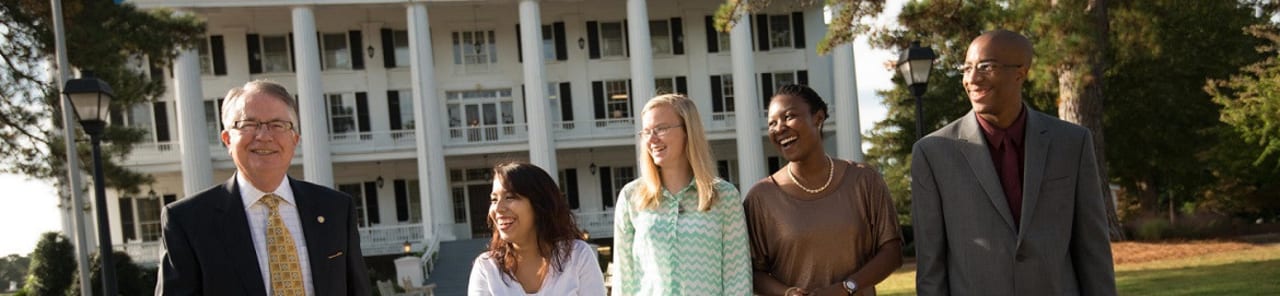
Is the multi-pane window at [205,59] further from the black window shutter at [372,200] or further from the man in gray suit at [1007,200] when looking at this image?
the man in gray suit at [1007,200]

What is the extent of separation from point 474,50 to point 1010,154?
97.6 ft

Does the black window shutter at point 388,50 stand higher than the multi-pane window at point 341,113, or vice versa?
the black window shutter at point 388,50

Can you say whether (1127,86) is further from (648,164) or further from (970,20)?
(648,164)

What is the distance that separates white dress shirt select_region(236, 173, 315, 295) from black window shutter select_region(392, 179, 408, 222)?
98.0 ft

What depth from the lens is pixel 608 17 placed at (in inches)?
1292

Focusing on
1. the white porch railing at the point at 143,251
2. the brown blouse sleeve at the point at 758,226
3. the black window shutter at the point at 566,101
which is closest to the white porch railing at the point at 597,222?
the black window shutter at the point at 566,101

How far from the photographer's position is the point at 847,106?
3088 cm

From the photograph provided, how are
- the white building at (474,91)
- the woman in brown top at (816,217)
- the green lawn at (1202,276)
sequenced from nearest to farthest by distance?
the woman in brown top at (816,217)
the green lawn at (1202,276)
the white building at (474,91)

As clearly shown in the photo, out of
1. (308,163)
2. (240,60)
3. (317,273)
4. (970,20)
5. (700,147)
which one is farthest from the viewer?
(240,60)

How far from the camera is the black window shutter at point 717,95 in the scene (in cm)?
3278

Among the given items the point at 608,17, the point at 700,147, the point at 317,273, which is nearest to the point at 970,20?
the point at 700,147

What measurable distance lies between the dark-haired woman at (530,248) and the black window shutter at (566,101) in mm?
28369

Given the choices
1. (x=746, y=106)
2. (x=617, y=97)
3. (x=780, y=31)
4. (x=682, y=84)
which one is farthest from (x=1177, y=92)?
(x=617, y=97)

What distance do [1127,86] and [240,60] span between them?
82.9 ft
